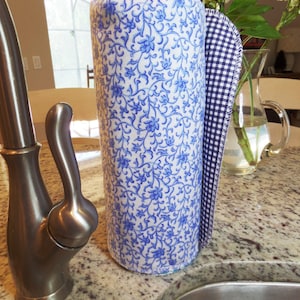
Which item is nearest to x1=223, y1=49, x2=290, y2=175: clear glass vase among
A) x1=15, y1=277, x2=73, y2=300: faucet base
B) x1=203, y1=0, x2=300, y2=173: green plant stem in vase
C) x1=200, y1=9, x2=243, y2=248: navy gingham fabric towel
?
x1=203, y1=0, x2=300, y2=173: green plant stem in vase

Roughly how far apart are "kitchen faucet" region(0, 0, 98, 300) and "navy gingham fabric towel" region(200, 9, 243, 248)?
0.52ft

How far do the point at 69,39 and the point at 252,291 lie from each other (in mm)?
3714

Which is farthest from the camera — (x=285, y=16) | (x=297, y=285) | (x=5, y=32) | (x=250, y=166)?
(x=250, y=166)

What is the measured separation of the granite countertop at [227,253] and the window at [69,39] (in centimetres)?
315

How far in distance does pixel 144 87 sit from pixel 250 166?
41 centimetres

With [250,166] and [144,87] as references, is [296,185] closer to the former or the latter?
[250,166]

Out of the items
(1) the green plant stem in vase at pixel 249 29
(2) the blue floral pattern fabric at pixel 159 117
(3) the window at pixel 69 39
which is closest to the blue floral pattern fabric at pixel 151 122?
(2) the blue floral pattern fabric at pixel 159 117

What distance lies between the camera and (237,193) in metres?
0.57

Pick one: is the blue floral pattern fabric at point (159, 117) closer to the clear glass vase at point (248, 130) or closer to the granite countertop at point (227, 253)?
the granite countertop at point (227, 253)

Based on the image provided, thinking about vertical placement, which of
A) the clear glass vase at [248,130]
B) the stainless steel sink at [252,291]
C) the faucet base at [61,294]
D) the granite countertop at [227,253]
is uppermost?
the clear glass vase at [248,130]

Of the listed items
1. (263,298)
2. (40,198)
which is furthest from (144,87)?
(263,298)

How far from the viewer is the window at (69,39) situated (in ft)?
11.2

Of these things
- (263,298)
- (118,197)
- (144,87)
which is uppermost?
(144,87)

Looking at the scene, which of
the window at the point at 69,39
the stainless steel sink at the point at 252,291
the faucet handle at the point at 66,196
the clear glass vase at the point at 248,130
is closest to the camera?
the faucet handle at the point at 66,196
